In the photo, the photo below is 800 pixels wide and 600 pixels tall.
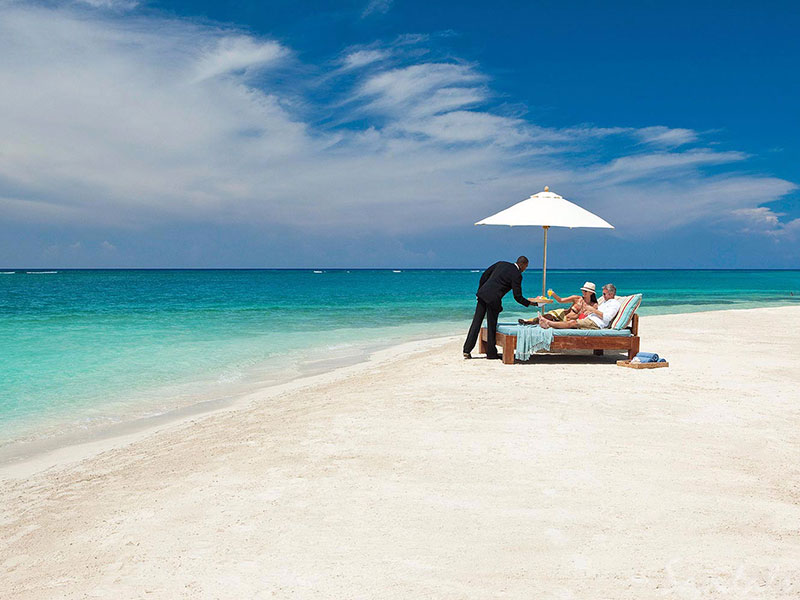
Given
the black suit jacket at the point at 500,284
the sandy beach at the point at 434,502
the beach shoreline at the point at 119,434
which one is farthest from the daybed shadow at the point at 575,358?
the beach shoreline at the point at 119,434

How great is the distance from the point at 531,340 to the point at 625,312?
1.55m

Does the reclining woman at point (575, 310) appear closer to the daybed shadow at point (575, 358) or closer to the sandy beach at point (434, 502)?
the daybed shadow at point (575, 358)

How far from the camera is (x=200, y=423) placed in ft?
24.2

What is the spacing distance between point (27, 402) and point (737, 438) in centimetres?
971

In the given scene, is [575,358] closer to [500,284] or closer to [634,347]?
[634,347]

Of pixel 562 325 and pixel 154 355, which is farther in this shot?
pixel 154 355

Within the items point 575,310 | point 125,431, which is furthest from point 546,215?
point 125,431

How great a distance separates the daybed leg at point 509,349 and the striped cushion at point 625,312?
64.6 inches

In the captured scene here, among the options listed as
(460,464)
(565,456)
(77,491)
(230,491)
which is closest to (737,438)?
(565,456)

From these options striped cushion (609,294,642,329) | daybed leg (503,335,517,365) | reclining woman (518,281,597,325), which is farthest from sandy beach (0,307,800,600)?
reclining woman (518,281,597,325)

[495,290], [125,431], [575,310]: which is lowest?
[125,431]

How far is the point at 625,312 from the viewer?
942 cm

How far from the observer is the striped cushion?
30.8 feet

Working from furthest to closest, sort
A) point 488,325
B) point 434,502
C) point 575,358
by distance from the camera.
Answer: point 575,358, point 488,325, point 434,502
